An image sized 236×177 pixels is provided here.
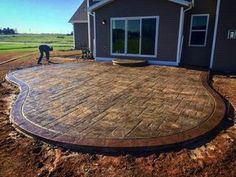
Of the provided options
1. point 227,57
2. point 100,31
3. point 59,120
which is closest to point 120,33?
point 100,31

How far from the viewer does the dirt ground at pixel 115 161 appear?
2725 millimetres

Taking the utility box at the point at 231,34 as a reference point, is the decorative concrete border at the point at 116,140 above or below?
below

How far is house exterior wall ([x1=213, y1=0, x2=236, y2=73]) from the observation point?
8.57m

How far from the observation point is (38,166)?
2865 mm

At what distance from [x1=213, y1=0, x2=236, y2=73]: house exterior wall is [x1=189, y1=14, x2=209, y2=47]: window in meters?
0.84

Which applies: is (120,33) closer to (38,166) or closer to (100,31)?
(100,31)

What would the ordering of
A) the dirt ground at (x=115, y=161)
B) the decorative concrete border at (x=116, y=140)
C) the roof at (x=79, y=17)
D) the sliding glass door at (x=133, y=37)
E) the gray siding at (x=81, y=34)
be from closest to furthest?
1. the dirt ground at (x=115, y=161)
2. the decorative concrete border at (x=116, y=140)
3. the sliding glass door at (x=133, y=37)
4. the roof at (x=79, y=17)
5. the gray siding at (x=81, y=34)

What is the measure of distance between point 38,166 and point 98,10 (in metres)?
9.92

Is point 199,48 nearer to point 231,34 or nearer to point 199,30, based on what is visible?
point 199,30

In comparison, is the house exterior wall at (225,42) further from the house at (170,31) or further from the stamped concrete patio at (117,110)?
the stamped concrete patio at (117,110)

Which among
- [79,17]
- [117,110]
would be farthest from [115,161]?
[79,17]

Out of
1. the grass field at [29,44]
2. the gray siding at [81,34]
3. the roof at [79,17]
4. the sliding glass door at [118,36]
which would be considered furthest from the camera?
the grass field at [29,44]

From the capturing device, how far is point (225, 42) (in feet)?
29.3

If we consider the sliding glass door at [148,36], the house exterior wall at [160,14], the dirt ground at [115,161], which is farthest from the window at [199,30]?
the dirt ground at [115,161]
